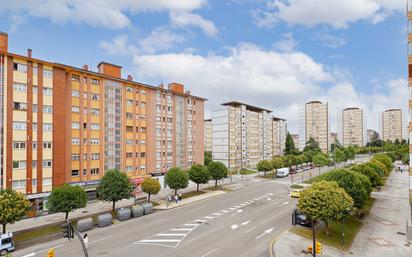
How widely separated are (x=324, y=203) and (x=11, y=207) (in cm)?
3260

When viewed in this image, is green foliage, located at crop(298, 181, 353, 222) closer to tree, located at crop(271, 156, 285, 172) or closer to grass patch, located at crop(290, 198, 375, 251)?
grass patch, located at crop(290, 198, 375, 251)

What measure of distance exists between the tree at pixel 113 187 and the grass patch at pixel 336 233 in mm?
23996

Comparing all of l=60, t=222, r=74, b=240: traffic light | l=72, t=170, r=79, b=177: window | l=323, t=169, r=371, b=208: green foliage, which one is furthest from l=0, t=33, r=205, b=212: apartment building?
l=323, t=169, r=371, b=208: green foliage

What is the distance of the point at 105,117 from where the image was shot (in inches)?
1921

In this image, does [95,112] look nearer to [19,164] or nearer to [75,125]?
[75,125]

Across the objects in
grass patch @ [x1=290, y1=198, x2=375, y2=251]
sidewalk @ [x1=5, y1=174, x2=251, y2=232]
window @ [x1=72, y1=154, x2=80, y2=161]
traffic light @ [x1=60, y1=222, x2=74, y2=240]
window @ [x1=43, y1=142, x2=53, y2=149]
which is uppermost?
window @ [x1=43, y1=142, x2=53, y2=149]

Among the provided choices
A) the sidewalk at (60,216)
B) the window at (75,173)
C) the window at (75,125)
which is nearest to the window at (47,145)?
the window at (75,125)

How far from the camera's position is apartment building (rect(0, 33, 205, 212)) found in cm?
3738

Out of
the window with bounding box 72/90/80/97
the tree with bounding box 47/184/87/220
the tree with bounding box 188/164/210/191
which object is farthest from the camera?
the tree with bounding box 188/164/210/191

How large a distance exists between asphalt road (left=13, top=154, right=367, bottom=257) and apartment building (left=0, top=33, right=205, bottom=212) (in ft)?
53.0

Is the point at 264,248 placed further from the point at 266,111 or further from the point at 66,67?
the point at 266,111

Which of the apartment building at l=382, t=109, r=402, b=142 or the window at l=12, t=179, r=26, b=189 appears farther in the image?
the apartment building at l=382, t=109, r=402, b=142

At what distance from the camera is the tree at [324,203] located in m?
24.0

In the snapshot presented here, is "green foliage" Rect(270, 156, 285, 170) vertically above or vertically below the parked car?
above
